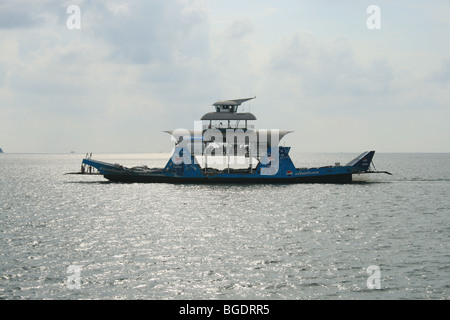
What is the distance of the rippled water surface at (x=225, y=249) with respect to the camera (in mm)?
22203

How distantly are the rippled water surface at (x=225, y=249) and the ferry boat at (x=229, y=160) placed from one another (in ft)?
47.4

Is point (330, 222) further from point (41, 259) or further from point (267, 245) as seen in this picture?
point (41, 259)

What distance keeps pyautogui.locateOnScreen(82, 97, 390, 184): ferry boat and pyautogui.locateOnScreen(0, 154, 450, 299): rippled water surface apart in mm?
14443

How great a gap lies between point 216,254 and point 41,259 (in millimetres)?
10354

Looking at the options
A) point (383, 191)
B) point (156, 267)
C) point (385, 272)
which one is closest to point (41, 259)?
point (156, 267)

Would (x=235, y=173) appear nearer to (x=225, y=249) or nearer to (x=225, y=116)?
(x=225, y=116)

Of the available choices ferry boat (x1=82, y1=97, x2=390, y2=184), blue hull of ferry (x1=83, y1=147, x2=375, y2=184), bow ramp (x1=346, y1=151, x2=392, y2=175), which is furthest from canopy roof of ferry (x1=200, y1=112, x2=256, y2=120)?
bow ramp (x1=346, y1=151, x2=392, y2=175)

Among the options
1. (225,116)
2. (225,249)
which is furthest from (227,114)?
(225,249)

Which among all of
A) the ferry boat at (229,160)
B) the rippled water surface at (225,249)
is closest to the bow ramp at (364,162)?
the ferry boat at (229,160)

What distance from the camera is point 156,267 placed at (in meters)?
25.8

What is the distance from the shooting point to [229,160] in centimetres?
7662

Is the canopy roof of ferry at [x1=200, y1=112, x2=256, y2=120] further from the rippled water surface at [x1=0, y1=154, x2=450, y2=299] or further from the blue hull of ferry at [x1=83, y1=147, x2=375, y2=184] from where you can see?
the rippled water surface at [x1=0, y1=154, x2=450, y2=299]

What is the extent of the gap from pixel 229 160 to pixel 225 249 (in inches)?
1835
